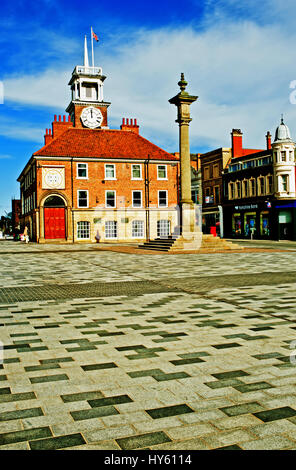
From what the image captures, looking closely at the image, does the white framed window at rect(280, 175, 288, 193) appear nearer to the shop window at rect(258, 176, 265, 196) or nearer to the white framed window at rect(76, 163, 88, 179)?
the shop window at rect(258, 176, 265, 196)

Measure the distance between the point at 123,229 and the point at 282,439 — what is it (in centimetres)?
4621

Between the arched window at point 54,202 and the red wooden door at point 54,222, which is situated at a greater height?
the arched window at point 54,202

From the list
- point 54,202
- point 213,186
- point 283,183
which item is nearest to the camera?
point 283,183

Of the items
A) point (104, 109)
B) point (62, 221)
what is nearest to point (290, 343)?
point (62, 221)

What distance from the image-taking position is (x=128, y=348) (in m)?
5.86

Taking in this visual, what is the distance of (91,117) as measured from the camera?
55344mm

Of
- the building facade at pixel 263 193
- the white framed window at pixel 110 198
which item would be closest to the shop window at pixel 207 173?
the building facade at pixel 263 193

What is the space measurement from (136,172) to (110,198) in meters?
4.20

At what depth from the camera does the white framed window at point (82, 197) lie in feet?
156

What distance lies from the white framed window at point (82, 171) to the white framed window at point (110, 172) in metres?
2.23

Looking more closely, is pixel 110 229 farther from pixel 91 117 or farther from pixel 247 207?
pixel 247 207

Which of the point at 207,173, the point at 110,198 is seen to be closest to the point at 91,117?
the point at 110,198

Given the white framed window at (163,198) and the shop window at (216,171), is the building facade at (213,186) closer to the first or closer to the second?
the shop window at (216,171)
